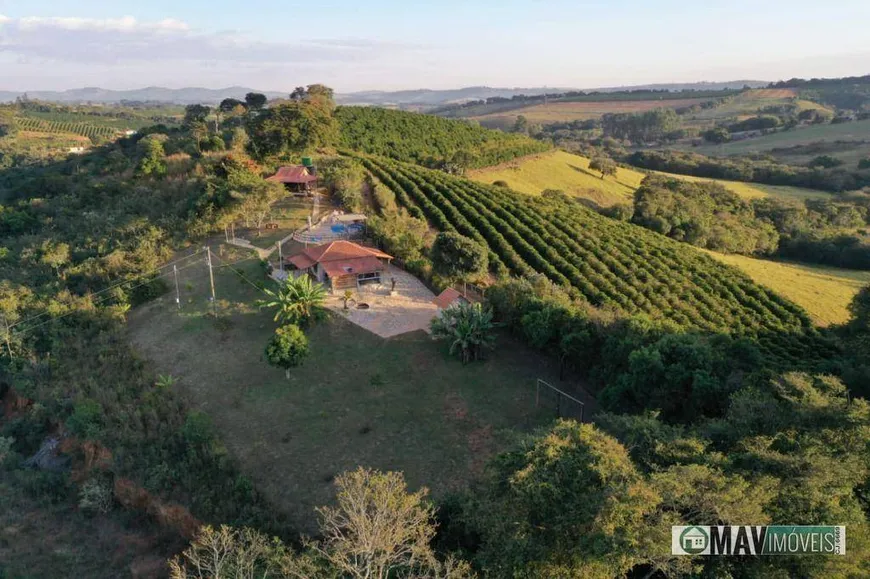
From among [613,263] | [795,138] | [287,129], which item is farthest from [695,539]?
[795,138]

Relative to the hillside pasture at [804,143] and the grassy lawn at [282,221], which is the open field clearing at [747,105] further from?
the grassy lawn at [282,221]

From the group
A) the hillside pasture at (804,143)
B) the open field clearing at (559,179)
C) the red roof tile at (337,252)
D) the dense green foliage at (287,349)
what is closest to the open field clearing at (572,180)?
the open field clearing at (559,179)

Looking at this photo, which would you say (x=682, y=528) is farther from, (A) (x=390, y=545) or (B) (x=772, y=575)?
(A) (x=390, y=545)

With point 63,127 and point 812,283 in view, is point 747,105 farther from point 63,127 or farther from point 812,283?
point 63,127

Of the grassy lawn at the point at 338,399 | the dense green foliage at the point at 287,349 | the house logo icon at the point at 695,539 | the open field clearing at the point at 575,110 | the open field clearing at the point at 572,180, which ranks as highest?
the open field clearing at the point at 575,110

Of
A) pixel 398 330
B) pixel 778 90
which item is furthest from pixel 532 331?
pixel 778 90

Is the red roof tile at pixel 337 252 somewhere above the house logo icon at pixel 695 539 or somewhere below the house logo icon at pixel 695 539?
above
